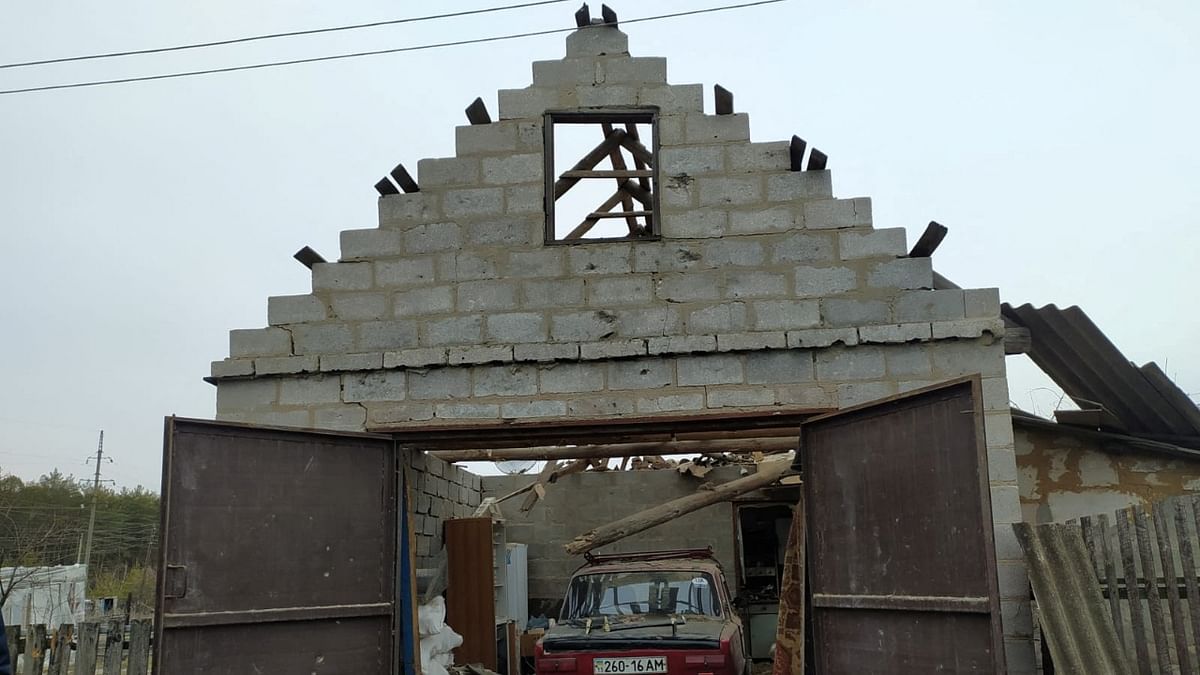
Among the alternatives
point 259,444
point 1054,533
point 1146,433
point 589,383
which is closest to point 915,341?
point 1054,533

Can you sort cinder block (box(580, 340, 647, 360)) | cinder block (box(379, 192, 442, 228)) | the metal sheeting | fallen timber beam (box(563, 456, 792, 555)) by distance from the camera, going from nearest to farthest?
1. the metal sheeting
2. cinder block (box(580, 340, 647, 360))
3. cinder block (box(379, 192, 442, 228))
4. fallen timber beam (box(563, 456, 792, 555))

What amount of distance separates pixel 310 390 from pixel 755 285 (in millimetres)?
3252

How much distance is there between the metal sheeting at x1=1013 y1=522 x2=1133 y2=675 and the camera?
5.46m

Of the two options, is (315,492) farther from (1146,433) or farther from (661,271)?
(1146,433)

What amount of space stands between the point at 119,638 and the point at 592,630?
147 inches

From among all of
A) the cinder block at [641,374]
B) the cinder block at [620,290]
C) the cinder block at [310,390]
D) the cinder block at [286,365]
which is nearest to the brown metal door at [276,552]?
the cinder block at [310,390]

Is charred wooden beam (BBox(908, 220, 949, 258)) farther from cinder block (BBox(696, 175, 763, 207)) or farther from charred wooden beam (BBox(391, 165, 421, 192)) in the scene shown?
charred wooden beam (BBox(391, 165, 421, 192))

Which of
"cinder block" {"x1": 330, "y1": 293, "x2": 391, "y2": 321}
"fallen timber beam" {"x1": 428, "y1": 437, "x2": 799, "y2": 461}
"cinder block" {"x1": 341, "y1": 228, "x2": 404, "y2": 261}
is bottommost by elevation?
"fallen timber beam" {"x1": 428, "y1": 437, "x2": 799, "y2": 461}

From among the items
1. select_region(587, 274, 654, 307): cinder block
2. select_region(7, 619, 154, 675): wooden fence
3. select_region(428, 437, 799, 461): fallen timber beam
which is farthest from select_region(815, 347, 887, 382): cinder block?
select_region(7, 619, 154, 675): wooden fence

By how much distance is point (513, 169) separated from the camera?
7.59m

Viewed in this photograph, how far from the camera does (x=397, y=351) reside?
24.3 ft

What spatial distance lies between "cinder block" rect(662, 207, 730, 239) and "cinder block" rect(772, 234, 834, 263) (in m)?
0.43

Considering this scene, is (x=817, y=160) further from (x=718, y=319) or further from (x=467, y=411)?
(x=467, y=411)

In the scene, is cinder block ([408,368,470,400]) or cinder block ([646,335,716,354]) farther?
cinder block ([408,368,470,400])
